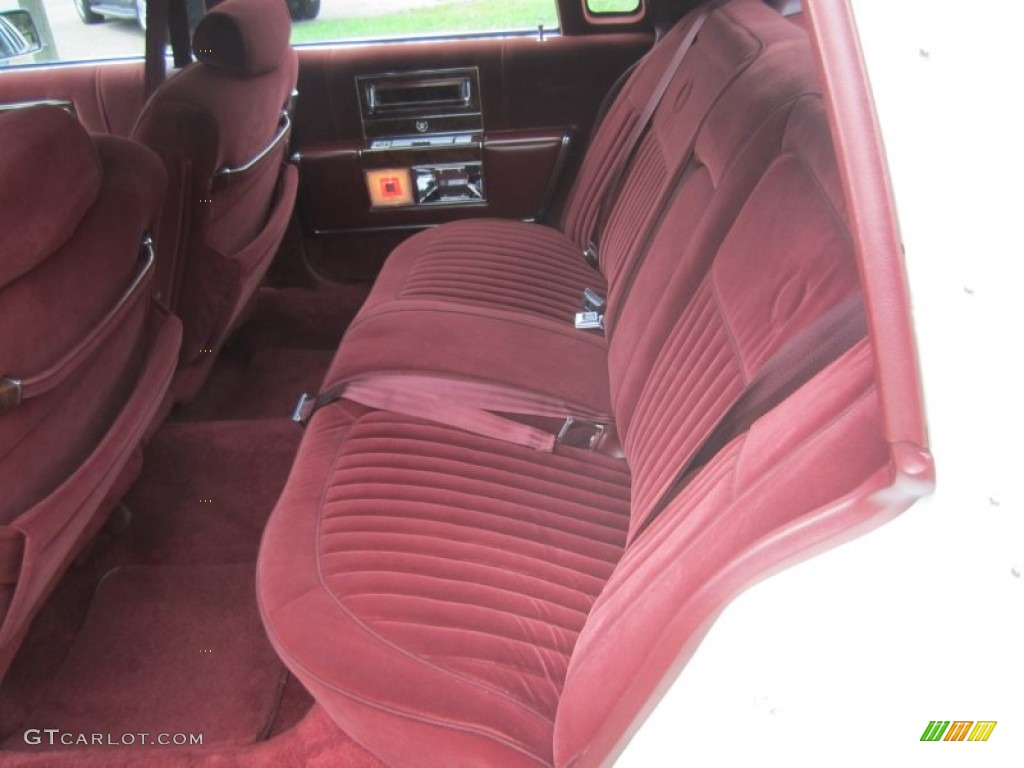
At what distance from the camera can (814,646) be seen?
63cm

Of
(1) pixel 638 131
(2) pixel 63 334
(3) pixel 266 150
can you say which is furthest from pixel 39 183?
(1) pixel 638 131

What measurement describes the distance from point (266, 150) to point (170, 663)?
3.35 feet

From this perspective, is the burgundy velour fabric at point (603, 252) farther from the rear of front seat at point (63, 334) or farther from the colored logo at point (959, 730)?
the colored logo at point (959, 730)

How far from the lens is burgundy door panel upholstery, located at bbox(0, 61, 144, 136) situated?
2.43 meters

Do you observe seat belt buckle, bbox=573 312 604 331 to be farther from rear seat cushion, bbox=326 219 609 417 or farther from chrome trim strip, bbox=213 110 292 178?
chrome trim strip, bbox=213 110 292 178

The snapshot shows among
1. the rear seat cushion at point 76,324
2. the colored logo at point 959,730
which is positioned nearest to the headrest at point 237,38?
the rear seat cushion at point 76,324

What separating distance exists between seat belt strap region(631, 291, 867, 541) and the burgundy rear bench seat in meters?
0.01

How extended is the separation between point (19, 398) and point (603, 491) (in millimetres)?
754

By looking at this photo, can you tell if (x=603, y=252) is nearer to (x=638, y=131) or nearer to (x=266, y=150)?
(x=638, y=131)

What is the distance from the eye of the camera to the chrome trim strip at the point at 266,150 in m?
1.71

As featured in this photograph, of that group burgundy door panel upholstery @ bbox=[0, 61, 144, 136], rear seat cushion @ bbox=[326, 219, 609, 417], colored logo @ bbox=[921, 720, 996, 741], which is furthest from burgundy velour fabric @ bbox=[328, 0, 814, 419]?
burgundy door panel upholstery @ bbox=[0, 61, 144, 136]

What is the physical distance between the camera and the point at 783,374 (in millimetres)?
844

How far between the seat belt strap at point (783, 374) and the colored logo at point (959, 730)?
0.29 meters

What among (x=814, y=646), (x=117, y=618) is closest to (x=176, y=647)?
(x=117, y=618)
